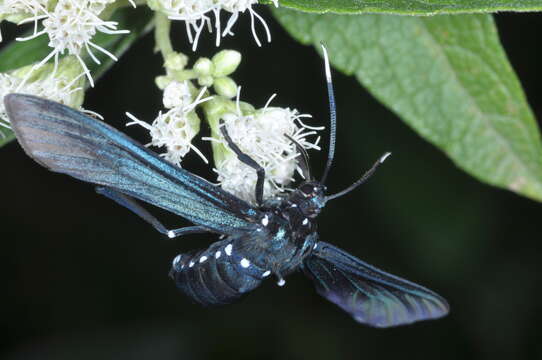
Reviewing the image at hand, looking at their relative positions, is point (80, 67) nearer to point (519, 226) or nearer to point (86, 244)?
point (86, 244)

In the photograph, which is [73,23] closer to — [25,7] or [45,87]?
[25,7]

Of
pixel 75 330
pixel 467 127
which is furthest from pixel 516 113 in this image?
pixel 75 330

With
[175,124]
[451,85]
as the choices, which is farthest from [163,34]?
[451,85]

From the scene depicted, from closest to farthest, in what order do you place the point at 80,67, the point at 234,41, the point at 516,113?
the point at 80,67 < the point at 516,113 < the point at 234,41

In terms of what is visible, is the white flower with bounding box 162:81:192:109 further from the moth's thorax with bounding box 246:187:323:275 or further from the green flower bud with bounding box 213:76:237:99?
the moth's thorax with bounding box 246:187:323:275

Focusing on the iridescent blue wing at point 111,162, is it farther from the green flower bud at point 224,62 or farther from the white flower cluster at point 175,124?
the green flower bud at point 224,62

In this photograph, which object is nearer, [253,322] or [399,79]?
[399,79]
